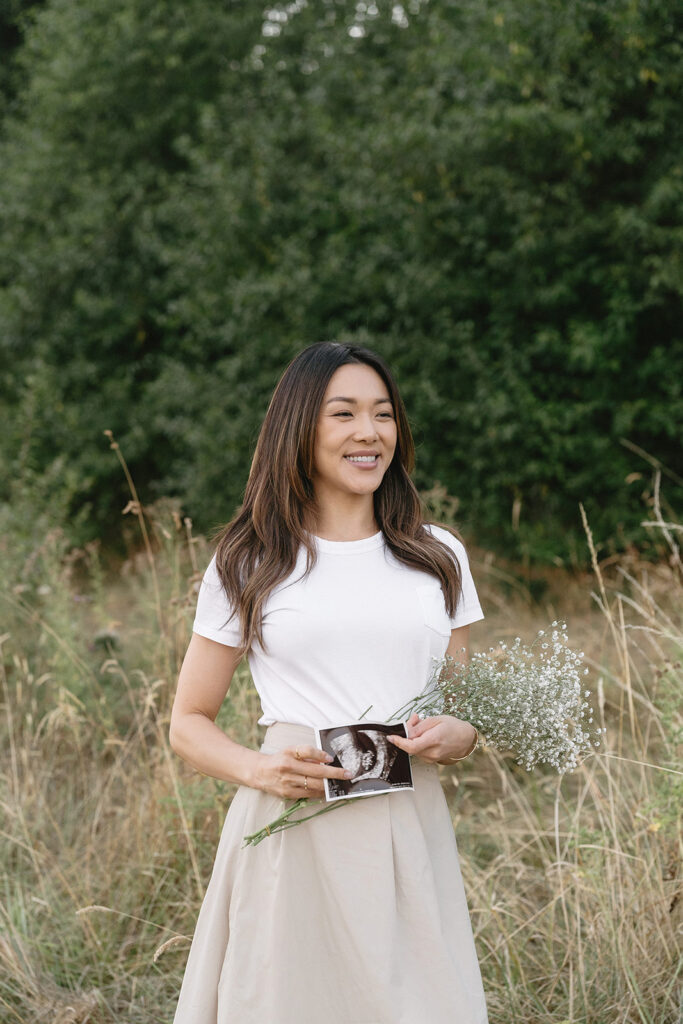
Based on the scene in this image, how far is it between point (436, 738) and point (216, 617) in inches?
19.4

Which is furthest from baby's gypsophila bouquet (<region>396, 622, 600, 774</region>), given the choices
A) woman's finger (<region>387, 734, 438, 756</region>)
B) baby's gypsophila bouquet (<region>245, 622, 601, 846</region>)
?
woman's finger (<region>387, 734, 438, 756</region>)

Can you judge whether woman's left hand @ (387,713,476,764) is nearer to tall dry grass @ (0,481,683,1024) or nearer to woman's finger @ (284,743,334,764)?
woman's finger @ (284,743,334,764)

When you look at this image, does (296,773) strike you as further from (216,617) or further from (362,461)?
(362,461)

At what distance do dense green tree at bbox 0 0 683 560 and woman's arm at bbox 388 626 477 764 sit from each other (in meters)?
5.31

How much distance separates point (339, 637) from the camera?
1.86 metres

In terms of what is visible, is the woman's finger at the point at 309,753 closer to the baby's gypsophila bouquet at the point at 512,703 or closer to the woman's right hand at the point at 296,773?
A: the woman's right hand at the point at 296,773

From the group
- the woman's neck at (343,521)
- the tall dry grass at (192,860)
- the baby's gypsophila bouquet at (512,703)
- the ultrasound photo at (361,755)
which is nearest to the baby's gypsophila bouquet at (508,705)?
the baby's gypsophila bouquet at (512,703)

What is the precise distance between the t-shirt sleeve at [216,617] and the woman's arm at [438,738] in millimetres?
393

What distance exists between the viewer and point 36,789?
3.90 metres

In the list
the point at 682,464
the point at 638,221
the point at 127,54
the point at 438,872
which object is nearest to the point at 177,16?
the point at 127,54

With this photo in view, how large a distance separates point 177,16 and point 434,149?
399 centimetres

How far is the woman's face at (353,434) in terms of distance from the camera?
1.99 meters

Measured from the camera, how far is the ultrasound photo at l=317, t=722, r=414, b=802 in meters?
1.73

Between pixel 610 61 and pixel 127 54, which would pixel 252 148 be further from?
pixel 610 61
